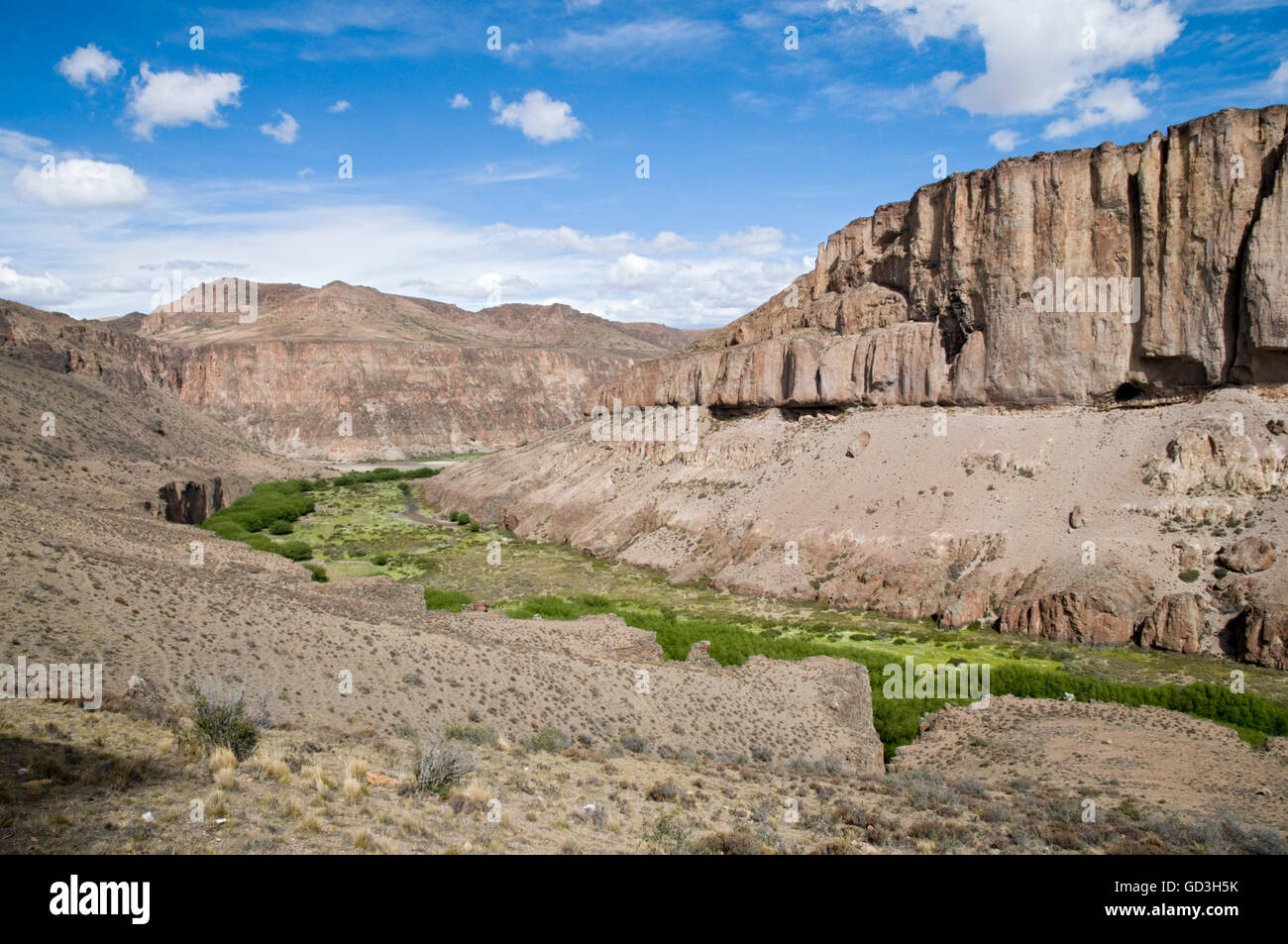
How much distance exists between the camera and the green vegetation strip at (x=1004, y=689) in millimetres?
22375

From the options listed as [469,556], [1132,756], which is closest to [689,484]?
[469,556]

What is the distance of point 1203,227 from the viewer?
3625cm

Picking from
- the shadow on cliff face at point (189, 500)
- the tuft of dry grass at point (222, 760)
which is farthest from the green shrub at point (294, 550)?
the tuft of dry grass at point (222, 760)

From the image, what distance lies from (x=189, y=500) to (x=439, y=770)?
53.4 meters

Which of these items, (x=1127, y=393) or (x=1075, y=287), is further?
(x=1075, y=287)

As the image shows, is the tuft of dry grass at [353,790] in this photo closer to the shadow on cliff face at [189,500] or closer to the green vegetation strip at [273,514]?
the green vegetation strip at [273,514]

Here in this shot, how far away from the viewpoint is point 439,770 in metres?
12.1

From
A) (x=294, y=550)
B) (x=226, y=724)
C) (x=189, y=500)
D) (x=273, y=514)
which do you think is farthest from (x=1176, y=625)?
(x=189, y=500)

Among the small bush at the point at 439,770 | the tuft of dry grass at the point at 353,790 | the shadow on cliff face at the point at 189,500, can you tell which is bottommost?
the small bush at the point at 439,770

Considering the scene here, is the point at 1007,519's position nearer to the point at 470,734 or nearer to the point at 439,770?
the point at 470,734

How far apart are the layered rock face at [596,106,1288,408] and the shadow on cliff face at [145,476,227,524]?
119ft

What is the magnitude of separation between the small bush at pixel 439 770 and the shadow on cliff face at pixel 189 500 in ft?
137

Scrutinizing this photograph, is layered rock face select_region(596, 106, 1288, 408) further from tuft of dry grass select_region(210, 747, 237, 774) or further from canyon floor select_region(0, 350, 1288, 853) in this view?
tuft of dry grass select_region(210, 747, 237, 774)

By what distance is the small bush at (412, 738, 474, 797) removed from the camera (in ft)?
38.7
